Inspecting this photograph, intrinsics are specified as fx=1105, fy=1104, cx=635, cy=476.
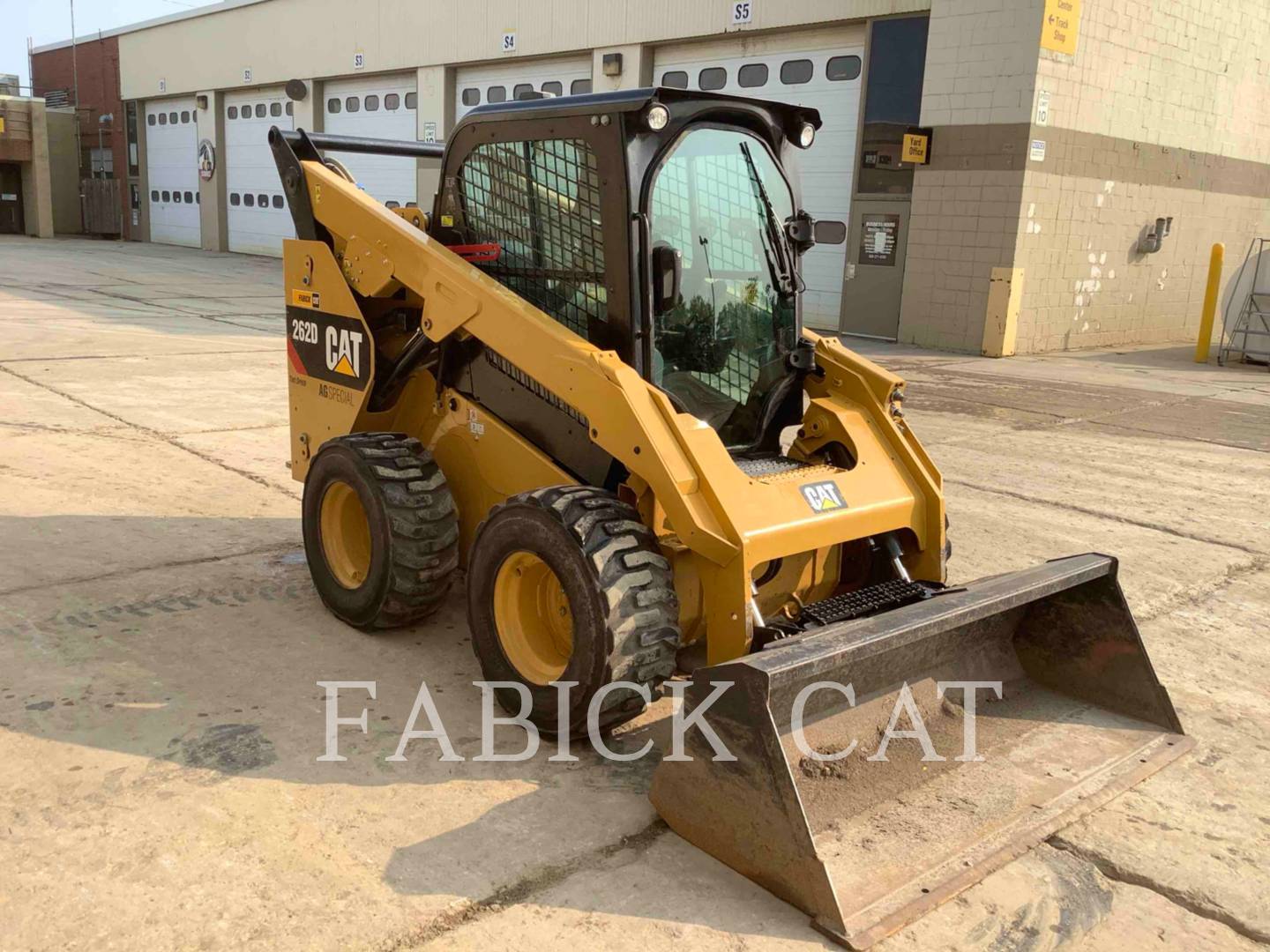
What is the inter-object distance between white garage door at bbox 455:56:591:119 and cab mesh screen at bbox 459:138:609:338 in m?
14.6

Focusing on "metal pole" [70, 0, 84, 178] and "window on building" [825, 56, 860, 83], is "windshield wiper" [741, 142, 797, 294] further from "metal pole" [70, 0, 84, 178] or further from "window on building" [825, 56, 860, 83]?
"metal pole" [70, 0, 84, 178]

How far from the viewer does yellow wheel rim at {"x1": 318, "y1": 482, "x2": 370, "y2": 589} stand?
442 centimetres

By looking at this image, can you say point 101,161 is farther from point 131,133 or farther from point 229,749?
point 229,749

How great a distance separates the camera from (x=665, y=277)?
11.9ft

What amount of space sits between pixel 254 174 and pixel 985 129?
1942 centimetres

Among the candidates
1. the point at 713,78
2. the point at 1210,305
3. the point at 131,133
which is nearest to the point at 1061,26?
the point at 1210,305

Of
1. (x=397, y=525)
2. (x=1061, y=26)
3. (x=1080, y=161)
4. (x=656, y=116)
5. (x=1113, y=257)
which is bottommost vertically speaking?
(x=397, y=525)

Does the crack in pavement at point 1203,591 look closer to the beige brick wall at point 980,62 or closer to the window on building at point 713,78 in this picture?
the beige brick wall at point 980,62

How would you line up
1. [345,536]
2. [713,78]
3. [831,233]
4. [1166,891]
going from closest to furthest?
1. [1166,891]
2. [345,536]
3. [831,233]
4. [713,78]

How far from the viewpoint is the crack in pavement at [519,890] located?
2543mm

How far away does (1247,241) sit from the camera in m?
17.7

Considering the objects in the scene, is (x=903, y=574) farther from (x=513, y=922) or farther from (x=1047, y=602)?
(x=513, y=922)

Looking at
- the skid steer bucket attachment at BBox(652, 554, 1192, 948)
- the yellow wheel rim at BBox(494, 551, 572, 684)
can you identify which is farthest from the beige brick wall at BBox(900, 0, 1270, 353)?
the yellow wheel rim at BBox(494, 551, 572, 684)

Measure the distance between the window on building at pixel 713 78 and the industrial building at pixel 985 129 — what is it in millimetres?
29
